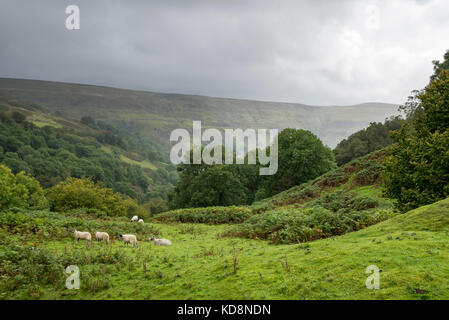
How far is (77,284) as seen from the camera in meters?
9.16

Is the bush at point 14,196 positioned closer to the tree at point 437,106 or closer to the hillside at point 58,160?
the tree at point 437,106

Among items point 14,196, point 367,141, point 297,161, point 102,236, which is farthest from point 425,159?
point 367,141

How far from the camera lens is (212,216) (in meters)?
30.3

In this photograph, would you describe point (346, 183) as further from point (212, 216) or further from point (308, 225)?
point (308, 225)

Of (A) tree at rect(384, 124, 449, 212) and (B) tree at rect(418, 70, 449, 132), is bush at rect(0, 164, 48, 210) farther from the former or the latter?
(B) tree at rect(418, 70, 449, 132)

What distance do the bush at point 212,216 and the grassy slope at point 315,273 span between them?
1810cm

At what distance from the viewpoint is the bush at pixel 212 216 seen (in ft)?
98.0

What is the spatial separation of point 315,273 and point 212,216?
73.8 feet

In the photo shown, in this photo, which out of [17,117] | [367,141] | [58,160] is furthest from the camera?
[17,117]

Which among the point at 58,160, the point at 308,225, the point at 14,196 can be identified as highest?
the point at 58,160

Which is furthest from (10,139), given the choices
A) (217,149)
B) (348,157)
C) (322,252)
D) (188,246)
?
(322,252)

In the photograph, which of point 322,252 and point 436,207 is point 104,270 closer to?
point 322,252

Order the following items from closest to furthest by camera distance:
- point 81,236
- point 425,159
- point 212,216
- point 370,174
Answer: point 81,236 → point 425,159 → point 212,216 → point 370,174
